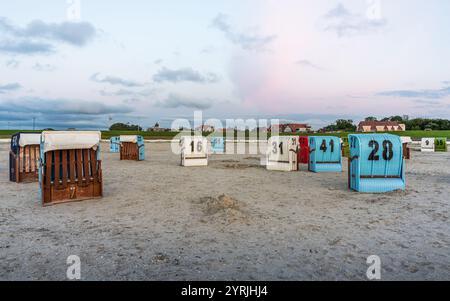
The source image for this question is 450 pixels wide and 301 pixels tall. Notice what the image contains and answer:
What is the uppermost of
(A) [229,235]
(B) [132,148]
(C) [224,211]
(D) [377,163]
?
(B) [132,148]

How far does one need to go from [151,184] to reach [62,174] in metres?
3.91

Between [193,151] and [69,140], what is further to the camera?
[193,151]

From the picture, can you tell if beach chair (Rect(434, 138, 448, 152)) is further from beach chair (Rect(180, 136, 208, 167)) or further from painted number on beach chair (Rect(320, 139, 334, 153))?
beach chair (Rect(180, 136, 208, 167))

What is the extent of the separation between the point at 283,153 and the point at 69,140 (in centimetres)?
1156

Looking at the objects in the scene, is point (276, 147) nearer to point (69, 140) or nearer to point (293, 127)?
point (69, 140)

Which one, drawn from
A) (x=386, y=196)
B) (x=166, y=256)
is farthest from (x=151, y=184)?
(x=386, y=196)

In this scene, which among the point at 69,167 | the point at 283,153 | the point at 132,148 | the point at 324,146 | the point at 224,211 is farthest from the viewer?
the point at 132,148

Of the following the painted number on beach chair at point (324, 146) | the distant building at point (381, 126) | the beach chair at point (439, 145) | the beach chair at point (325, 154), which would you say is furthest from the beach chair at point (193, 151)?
the distant building at point (381, 126)

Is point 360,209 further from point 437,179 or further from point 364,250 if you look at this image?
point 437,179

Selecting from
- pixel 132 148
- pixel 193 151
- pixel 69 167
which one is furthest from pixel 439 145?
pixel 69 167

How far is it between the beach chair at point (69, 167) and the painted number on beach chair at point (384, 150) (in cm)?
903

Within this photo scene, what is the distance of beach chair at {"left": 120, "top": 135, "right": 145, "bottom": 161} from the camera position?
920 inches

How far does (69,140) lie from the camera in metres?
8.58

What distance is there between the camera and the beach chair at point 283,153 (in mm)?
16766
